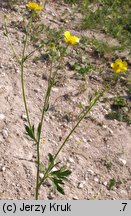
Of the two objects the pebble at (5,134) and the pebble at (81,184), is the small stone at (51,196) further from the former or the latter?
the pebble at (5,134)

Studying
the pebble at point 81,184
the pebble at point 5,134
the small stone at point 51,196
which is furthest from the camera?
the pebble at point 5,134

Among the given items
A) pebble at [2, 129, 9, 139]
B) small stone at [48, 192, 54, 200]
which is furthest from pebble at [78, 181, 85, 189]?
pebble at [2, 129, 9, 139]

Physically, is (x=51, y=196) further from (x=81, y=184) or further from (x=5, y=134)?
(x=5, y=134)

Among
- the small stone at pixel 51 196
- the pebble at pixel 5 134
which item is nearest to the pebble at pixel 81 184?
the small stone at pixel 51 196

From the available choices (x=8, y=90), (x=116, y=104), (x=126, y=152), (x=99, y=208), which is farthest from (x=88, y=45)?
(x=99, y=208)

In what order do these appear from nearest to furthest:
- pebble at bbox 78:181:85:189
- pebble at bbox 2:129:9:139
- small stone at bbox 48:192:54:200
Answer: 1. small stone at bbox 48:192:54:200
2. pebble at bbox 78:181:85:189
3. pebble at bbox 2:129:9:139

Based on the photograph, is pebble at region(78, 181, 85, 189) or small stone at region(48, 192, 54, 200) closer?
small stone at region(48, 192, 54, 200)

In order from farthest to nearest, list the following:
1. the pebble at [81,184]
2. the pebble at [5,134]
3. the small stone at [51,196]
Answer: the pebble at [5,134], the pebble at [81,184], the small stone at [51,196]

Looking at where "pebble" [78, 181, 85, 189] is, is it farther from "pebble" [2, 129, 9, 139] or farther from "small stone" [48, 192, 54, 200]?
"pebble" [2, 129, 9, 139]

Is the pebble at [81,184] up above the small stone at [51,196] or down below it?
above

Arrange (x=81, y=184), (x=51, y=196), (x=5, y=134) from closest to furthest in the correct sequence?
(x=51, y=196) < (x=81, y=184) < (x=5, y=134)

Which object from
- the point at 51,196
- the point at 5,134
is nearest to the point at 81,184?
the point at 51,196
